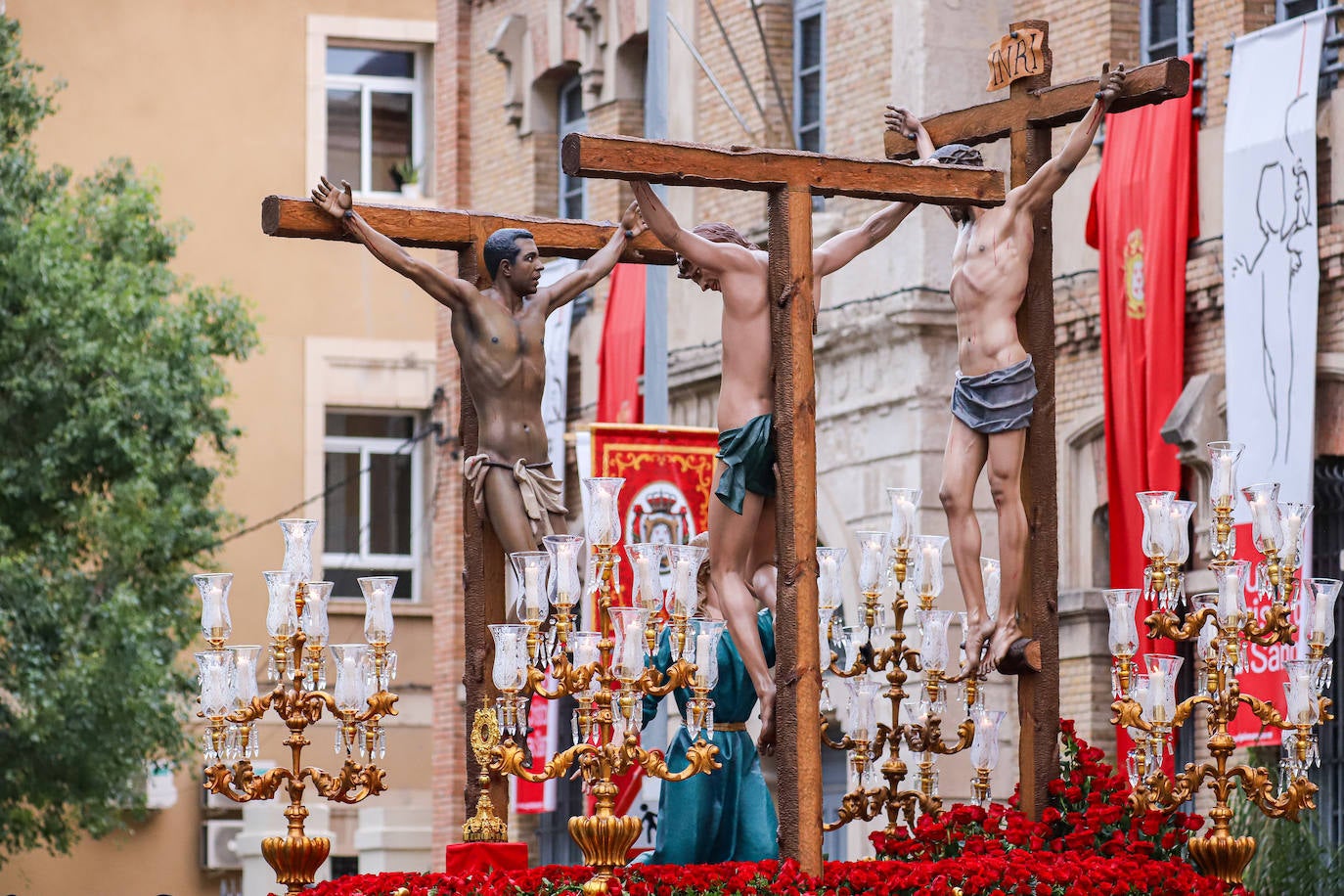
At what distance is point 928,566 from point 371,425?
2462 cm

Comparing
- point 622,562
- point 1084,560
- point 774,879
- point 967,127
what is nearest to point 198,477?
point 622,562

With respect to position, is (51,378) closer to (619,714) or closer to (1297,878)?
(1297,878)

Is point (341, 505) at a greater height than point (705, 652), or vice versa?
point (341, 505)

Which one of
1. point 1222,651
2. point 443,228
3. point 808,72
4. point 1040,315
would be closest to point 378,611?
point 443,228

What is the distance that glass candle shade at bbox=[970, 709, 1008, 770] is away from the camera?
40.1 ft

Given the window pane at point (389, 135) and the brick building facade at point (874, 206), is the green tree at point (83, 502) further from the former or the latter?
the window pane at point (389, 135)

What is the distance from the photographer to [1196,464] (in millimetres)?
18750

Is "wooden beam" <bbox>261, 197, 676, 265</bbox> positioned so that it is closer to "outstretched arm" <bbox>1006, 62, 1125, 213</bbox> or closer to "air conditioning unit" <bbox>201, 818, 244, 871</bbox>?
"outstretched arm" <bbox>1006, 62, 1125, 213</bbox>

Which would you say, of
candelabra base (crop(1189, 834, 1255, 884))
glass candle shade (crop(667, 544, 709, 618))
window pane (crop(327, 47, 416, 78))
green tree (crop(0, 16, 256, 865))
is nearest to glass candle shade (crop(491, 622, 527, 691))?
glass candle shade (crop(667, 544, 709, 618))

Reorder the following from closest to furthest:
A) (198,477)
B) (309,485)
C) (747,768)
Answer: (747,768) < (198,477) < (309,485)

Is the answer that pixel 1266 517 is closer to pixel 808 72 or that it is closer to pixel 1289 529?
pixel 1289 529

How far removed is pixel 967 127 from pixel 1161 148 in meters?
6.81

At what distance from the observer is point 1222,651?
1130cm

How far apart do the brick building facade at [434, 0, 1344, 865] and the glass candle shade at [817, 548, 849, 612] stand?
6.64m
